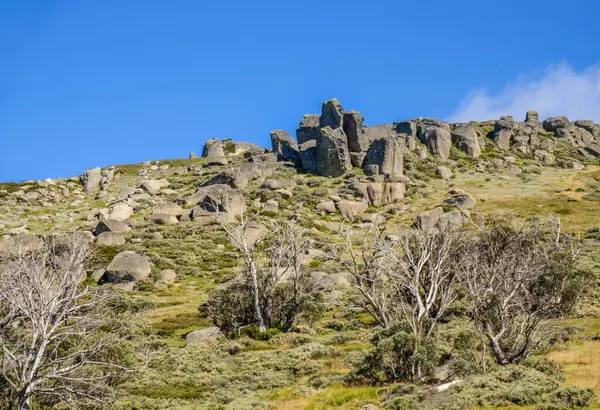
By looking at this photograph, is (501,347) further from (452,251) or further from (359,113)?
(359,113)

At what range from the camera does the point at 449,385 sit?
57.2ft

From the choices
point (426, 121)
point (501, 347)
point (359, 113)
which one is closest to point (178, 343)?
point (501, 347)

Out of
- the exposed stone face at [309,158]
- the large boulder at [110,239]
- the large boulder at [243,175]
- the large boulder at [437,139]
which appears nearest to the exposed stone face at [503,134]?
the large boulder at [437,139]

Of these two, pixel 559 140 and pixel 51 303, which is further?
pixel 559 140

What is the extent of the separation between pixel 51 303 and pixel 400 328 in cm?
1337

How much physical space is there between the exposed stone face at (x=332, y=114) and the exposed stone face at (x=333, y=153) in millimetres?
5987

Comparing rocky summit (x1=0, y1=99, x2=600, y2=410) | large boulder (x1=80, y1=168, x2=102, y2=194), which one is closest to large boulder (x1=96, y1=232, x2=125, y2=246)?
rocky summit (x1=0, y1=99, x2=600, y2=410)

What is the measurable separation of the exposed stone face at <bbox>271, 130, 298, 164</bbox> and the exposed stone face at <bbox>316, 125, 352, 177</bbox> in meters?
10.1

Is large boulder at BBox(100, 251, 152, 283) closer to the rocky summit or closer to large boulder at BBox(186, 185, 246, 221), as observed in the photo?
the rocky summit

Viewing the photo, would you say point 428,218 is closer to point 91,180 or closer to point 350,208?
point 350,208

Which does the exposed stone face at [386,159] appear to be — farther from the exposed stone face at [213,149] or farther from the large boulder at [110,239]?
the exposed stone face at [213,149]

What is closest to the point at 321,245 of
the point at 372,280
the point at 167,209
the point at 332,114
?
the point at 167,209

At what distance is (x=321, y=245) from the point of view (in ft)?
205

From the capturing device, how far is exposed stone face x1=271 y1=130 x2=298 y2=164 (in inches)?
4156
